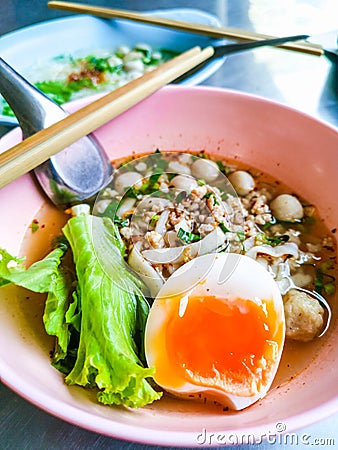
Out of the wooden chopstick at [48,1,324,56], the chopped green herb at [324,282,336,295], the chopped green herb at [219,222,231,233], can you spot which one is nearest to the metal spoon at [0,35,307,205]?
the chopped green herb at [219,222,231,233]

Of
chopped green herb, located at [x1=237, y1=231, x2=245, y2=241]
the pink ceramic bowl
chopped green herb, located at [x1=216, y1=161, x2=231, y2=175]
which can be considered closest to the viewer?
the pink ceramic bowl

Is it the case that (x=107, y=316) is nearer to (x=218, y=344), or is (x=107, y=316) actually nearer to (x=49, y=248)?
(x=218, y=344)

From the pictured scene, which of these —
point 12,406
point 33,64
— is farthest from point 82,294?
point 33,64

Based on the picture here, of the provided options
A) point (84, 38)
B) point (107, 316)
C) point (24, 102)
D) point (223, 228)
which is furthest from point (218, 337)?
point (84, 38)

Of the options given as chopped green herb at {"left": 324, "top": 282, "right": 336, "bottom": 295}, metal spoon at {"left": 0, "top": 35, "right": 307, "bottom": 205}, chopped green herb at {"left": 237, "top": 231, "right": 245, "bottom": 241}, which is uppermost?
metal spoon at {"left": 0, "top": 35, "right": 307, "bottom": 205}

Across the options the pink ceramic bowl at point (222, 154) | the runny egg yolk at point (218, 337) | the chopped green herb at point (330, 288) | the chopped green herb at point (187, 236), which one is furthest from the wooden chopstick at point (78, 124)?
the chopped green herb at point (330, 288)

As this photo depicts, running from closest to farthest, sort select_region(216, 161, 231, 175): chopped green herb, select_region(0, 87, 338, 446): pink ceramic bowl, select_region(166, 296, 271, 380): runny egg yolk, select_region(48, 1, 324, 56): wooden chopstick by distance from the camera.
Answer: select_region(0, 87, 338, 446): pink ceramic bowl
select_region(166, 296, 271, 380): runny egg yolk
select_region(216, 161, 231, 175): chopped green herb
select_region(48, 1, 324, 56): wooden chopstick

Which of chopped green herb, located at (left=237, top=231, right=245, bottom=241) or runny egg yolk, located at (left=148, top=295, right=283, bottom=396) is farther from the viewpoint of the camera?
chopped green herb, located at (left=237, top=231, right=245, bottom=241)

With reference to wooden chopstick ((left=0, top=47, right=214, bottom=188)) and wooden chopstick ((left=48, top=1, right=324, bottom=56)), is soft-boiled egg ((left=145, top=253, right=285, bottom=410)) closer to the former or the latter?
wooden chopstick ((left=0, top=47, right=214, bottom=188))
